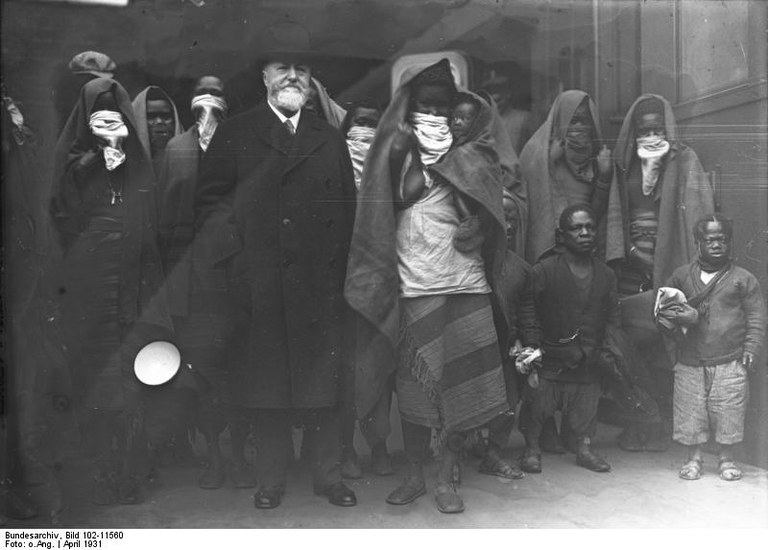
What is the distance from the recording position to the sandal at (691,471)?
3623 mm

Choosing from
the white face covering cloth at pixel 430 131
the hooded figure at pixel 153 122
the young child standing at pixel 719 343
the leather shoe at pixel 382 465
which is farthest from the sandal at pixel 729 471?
the hooded figure at pixel 153 122

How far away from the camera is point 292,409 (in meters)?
3.40

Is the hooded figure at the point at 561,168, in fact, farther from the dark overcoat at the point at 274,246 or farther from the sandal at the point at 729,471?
the sandal at the point at 729,471

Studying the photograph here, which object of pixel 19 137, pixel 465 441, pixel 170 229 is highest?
pixel 19 137

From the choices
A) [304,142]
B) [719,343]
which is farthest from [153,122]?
[719,343]

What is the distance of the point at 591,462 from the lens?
363 centimetres

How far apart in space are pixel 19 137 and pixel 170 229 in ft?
2.57

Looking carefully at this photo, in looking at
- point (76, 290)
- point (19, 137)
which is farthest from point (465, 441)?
point (19, 137)

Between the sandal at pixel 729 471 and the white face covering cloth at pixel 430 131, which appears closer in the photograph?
the white face covering cloth at pixel 430 131

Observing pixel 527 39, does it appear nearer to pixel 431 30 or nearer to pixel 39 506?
pixel 431 30

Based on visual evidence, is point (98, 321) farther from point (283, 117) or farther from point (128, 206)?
point (283, 117)

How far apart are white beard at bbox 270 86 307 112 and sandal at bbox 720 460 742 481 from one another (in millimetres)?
2610

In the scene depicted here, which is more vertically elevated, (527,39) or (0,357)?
(527,39)

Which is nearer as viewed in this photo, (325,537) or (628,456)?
(325,537)
